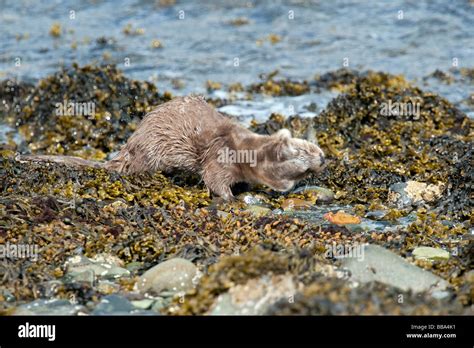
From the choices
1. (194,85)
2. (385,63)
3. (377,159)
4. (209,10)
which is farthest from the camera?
(209,10)

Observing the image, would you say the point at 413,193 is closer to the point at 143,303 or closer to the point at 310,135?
the point at 310,135

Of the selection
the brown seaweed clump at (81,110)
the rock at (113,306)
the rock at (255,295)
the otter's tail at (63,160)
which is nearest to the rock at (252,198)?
the otter's tail at (63,160)

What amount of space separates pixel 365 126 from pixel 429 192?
221 centimetres

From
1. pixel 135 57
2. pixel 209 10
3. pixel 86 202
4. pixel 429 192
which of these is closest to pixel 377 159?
pixel 429 192

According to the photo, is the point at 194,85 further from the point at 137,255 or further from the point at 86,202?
the point at 137,255

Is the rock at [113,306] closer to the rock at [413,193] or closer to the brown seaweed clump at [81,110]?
the rock at [413,193]

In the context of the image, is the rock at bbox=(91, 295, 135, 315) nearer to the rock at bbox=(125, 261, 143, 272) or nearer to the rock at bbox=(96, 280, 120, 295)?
the rock at bbox=(96, 280, 120, 295)

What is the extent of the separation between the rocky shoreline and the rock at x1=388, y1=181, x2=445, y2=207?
2 cm

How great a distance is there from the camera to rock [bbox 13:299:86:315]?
5.04 m

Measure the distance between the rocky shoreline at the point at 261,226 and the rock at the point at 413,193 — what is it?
0.02m

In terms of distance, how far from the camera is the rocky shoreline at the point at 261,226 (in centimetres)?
493

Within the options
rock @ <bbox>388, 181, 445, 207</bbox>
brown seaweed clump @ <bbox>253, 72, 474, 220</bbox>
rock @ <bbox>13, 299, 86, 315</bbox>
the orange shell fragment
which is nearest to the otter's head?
the orange shell fragment

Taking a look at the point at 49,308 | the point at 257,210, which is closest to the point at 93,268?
the point at 49,308

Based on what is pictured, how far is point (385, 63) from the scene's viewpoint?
14039mm
